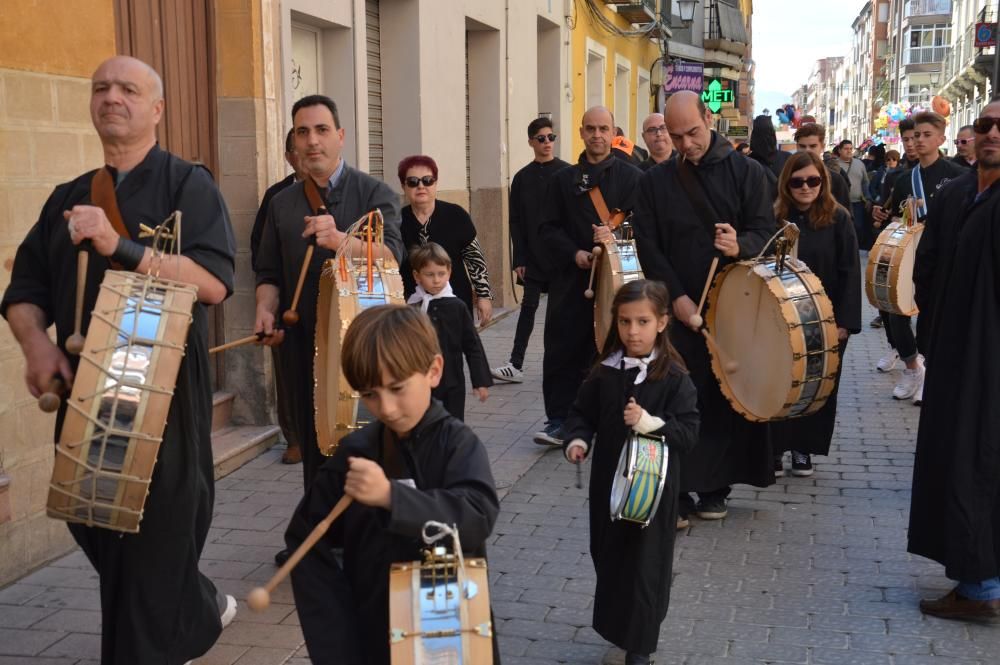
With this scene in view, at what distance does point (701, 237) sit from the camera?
6.25 m

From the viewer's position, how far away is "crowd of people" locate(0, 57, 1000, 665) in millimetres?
2973

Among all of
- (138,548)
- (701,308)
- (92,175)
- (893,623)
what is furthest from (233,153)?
(893,623)

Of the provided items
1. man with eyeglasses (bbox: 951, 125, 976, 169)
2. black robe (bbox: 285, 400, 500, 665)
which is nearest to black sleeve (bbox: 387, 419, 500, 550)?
black robe (bbox: 285, 400, 500, 665)

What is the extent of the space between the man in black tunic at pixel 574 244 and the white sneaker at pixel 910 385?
2983 mm

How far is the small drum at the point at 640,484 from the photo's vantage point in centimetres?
428

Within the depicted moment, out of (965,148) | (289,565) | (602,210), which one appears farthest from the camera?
(965,148)

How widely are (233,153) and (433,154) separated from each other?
430 cm

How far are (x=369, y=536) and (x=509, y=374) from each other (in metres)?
7.45

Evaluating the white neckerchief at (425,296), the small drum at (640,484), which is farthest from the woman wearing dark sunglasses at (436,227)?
the small drum at (640,484)

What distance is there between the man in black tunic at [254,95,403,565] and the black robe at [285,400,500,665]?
2265mm

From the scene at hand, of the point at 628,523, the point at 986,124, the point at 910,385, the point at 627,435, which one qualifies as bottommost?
the point at 910,385

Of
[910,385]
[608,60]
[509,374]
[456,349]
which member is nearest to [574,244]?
[456,349]

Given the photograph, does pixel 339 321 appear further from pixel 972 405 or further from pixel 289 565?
pixel 972 405

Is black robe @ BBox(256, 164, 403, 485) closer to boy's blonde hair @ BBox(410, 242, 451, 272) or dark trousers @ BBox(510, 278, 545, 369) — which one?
boy's blonde hair @ BBox(410, 242, 451, 272)
